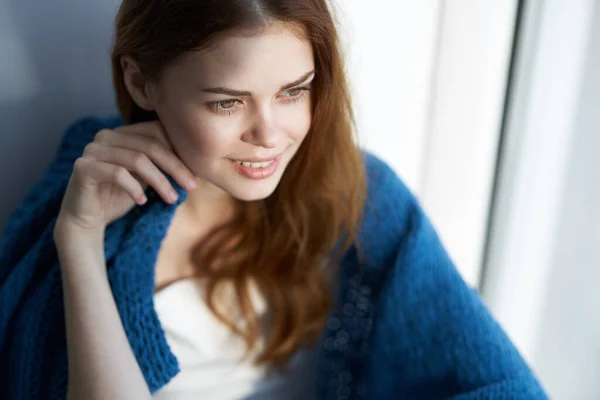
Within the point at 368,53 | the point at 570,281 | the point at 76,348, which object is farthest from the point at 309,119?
the point at 570,281

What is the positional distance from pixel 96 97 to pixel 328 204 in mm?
478

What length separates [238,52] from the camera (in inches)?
29.5

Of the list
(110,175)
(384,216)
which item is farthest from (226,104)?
(384,216)

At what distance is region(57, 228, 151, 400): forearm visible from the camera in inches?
32.7


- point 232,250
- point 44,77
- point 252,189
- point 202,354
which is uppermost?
point 44,77

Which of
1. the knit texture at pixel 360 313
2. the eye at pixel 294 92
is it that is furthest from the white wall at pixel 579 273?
the eye at pixel 294 92

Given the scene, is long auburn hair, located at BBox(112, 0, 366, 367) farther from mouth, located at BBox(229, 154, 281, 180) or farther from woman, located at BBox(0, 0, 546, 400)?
mouth, located at BBox(229, 154, 281, 180)

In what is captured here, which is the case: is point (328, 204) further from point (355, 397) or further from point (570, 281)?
point (570, 281)

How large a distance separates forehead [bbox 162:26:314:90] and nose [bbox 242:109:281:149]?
4 cm

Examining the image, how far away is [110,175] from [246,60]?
270 millimetres

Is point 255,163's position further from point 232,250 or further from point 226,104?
point 232,250

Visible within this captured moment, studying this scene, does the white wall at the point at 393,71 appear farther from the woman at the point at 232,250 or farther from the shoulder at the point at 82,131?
the shoulder at the point at 82,131

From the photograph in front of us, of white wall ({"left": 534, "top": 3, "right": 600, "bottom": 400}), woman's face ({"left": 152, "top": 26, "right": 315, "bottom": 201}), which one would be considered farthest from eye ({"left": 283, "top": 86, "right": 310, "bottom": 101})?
white wall ({"left": 534, "top": 3, "right": 600, "bottom": 400})

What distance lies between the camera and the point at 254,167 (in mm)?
846
